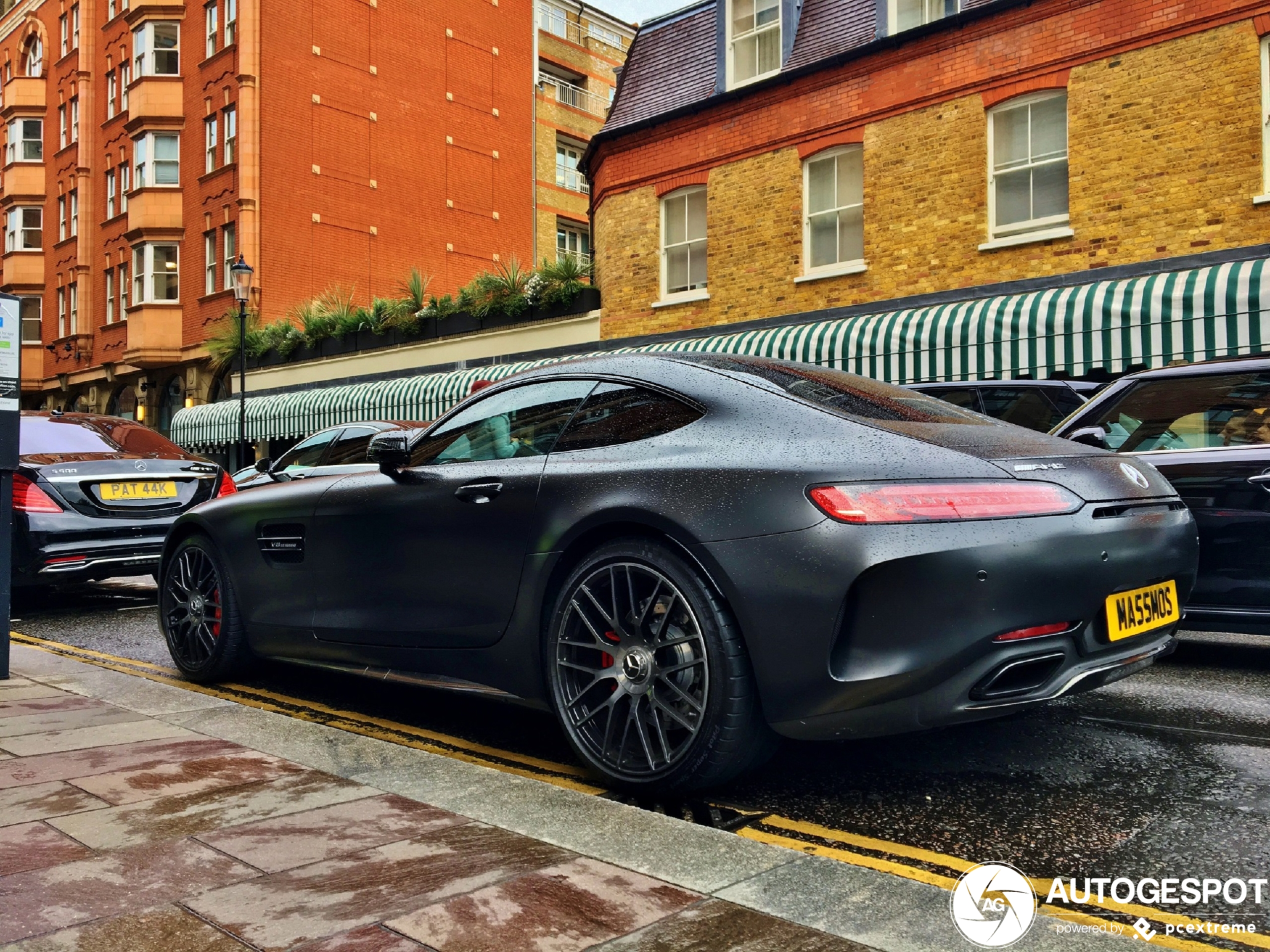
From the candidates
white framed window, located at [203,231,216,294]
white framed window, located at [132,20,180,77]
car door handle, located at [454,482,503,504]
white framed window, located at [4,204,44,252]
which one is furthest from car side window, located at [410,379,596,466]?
white framed window, located at [4,204,44,252]

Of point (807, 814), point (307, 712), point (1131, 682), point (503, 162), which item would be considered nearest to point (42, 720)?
point (307, 712)

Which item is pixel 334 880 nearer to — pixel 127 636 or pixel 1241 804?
pixel 1241 804

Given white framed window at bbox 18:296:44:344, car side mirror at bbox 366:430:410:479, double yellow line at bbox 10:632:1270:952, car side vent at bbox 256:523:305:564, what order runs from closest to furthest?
double yellow line at bbox 10:632:1270:952 < car side mirror at bbox 366:430:410:479 < car side vent at bbox 256:523:305:564 < white framed window at bbox 18:296:44:344

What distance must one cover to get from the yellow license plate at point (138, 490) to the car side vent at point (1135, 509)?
7159 millimetres

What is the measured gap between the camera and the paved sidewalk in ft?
7.72

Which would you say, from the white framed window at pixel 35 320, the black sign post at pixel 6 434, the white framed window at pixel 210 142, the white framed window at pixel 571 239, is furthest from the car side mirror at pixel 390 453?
the white framed window at pixel 35 320

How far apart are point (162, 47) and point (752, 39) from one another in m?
23.0

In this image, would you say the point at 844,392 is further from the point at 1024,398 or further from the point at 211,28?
the point at 211,28

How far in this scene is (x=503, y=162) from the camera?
36844mm

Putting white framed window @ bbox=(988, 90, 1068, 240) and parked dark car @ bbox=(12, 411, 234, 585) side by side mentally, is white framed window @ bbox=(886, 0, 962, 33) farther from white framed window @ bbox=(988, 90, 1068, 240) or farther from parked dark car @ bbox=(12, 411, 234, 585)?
parked dark car @ bbox=(12, 411, 234, 585)

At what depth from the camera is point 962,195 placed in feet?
48.3

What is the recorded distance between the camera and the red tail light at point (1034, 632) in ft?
9.96

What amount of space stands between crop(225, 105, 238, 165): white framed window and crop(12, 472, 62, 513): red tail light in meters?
24.4

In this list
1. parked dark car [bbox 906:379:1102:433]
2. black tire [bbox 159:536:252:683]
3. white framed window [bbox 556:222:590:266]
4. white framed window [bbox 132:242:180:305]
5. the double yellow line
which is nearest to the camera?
the double yellow line
